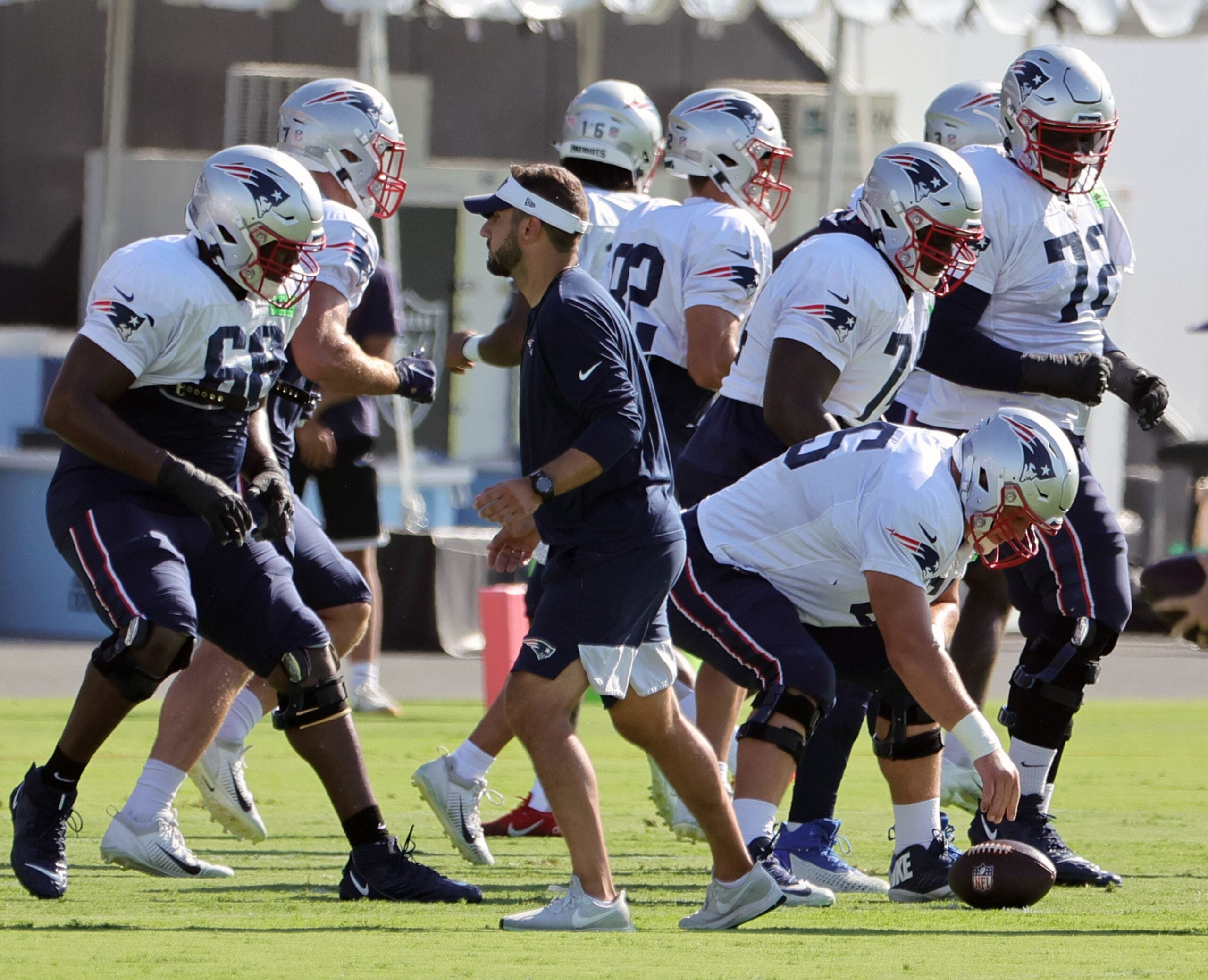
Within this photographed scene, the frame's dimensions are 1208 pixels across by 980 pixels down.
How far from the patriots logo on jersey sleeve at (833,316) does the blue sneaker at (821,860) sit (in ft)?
4.14

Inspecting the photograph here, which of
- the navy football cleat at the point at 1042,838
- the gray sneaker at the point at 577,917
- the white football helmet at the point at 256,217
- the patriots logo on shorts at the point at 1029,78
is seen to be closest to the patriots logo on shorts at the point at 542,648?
the gray sneaker at the point at 577,917

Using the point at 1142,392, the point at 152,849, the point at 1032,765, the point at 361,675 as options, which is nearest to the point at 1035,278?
the point at 1142,392

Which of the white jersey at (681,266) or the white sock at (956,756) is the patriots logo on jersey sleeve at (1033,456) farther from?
Result: the white sock at (956,756)

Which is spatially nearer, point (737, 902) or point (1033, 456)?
point (737, 902)

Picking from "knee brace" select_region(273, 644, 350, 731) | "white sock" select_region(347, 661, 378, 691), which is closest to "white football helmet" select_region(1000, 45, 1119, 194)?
"knee brace" select_region(273, 644, 350, 731)

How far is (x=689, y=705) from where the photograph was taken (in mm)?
7559

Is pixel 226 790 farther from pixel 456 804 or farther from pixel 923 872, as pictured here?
pixel 923 872

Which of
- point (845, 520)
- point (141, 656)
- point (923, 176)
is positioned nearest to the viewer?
point (141, 656)

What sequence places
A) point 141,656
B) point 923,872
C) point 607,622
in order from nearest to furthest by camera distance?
point 607,622
point 141,656
point 923,872

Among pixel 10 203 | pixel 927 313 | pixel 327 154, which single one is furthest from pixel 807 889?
pixel 10 203

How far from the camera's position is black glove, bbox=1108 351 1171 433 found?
6477 millimetres

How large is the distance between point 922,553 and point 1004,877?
798 mm

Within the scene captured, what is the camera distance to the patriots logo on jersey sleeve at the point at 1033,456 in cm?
541

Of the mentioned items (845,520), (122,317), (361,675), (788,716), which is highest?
(122,317)
